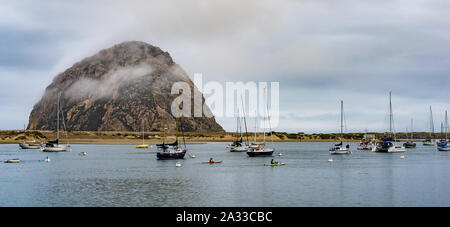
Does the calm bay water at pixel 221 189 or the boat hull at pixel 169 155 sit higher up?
the boat hull at pixel 169 155

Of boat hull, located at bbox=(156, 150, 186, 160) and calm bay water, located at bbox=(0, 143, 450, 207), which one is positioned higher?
boat hull, located at bbox=(156, 150, 186, 160)

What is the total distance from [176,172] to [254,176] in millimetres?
13651

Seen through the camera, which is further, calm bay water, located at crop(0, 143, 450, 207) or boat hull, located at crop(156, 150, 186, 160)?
boat hull, located at crop(156, 150, 186, 160)

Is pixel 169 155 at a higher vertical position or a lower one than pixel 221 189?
higher

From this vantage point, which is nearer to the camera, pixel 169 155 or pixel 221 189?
pixel 221 189

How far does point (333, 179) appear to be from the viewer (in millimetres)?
58000

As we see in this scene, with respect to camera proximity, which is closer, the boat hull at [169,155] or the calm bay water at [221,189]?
the calm bay water at [221,189]

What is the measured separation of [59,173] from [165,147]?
34.0 metres

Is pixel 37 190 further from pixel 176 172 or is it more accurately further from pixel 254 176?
pixel 254 176
